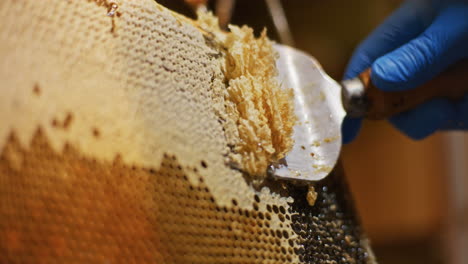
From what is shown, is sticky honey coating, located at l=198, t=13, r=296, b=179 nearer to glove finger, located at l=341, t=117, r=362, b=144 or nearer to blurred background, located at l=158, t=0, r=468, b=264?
glove finger, located at l=341, t=117, r=362, b=144

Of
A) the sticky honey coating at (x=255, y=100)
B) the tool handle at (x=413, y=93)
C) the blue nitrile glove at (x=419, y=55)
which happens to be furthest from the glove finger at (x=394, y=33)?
the sticky honey coating at (x=255, y=100)

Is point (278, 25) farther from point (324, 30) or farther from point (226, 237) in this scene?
point (226, 237)

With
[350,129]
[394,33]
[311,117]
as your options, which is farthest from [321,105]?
[394,33]

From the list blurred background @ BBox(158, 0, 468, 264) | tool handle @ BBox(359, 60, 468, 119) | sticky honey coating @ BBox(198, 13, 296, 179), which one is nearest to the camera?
sticky honey coating @ BBox(198, 13, 296, 179)

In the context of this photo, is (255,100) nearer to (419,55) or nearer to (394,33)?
(419,55)

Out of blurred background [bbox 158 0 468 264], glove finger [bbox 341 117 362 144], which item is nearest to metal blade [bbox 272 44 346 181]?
glove finger [bbox 341 117 362 144]

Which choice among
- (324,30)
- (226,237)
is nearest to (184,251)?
(226,237)
